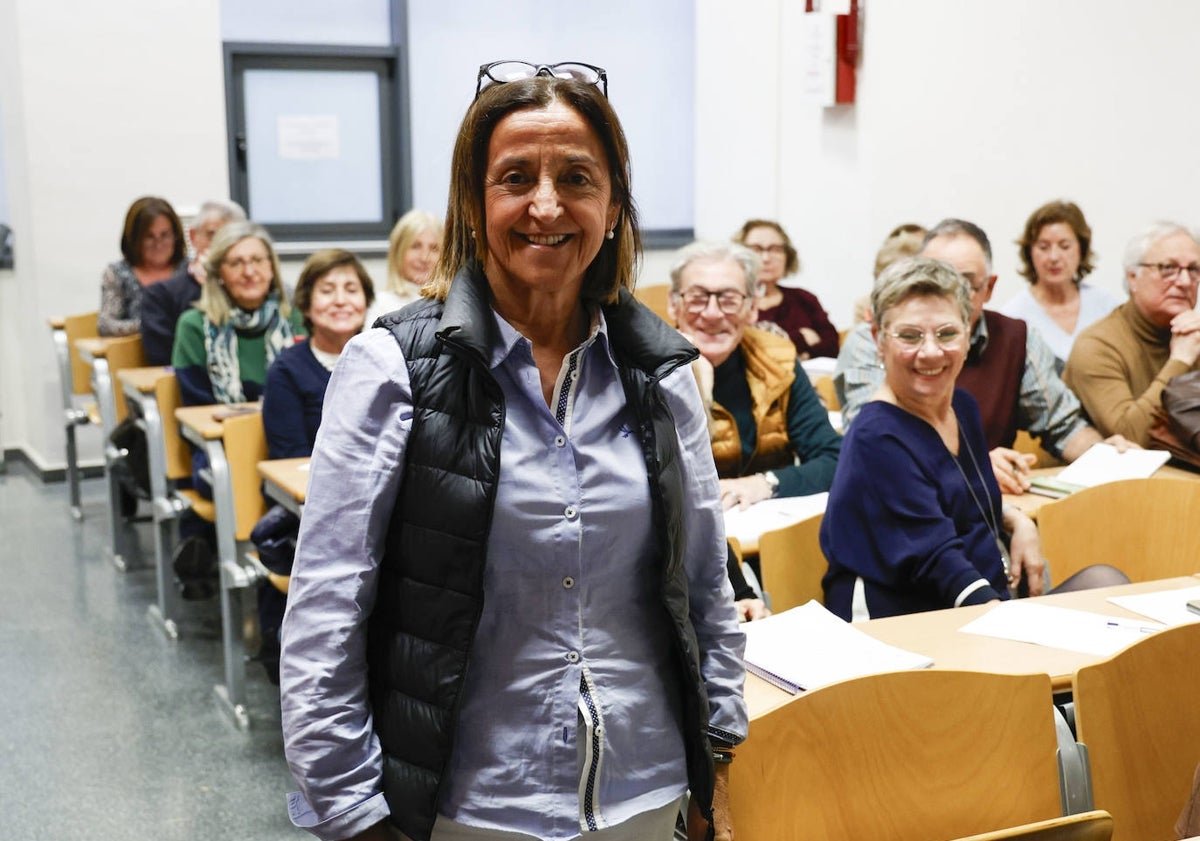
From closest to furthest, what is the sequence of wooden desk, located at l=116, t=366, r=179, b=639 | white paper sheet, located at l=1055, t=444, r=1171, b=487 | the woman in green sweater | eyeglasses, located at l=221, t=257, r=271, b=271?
white paper sheet, located at l=1055, t=444, r=1171, b=487, wooden desk, located at l=116, t=366, r=179, b=639, the woman in green sweater, eyeglasses, located at l=221, t=257, r=271, b=271

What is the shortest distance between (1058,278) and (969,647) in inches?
130

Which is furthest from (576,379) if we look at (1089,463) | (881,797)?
(1089,463)

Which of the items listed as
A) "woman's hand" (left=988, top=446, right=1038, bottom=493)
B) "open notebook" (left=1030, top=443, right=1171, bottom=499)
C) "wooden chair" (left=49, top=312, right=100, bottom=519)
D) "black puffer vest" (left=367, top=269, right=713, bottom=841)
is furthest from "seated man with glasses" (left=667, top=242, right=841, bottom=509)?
"wooden chair" (left=49, top=312, right=100, bottom=519)

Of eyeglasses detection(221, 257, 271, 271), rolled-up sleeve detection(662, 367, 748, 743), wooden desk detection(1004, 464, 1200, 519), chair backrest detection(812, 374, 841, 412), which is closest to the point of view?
rolled-up sleeve detection(662, 367, 748, 743)

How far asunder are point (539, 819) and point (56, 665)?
351cm

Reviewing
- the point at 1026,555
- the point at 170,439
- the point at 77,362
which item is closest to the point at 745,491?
the point at 1026,555

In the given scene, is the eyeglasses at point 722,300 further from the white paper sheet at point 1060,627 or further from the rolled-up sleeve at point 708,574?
the rolled-up sleeve at point 708,574

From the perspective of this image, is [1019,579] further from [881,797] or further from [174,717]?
[174,717]

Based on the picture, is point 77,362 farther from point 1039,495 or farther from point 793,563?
point 1039,495

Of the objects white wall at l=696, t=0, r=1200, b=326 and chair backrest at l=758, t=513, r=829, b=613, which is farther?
white wall at l=696, t=0, r=1200, b=326

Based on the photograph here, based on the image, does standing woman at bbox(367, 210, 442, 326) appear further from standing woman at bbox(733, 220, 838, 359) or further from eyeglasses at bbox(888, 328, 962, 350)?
eyeglasses at bbox(888, 328, 962, 350)

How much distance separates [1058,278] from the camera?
5363 mm

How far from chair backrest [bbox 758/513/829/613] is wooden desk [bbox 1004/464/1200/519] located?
53cm

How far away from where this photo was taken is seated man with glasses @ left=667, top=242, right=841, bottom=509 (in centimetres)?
364
